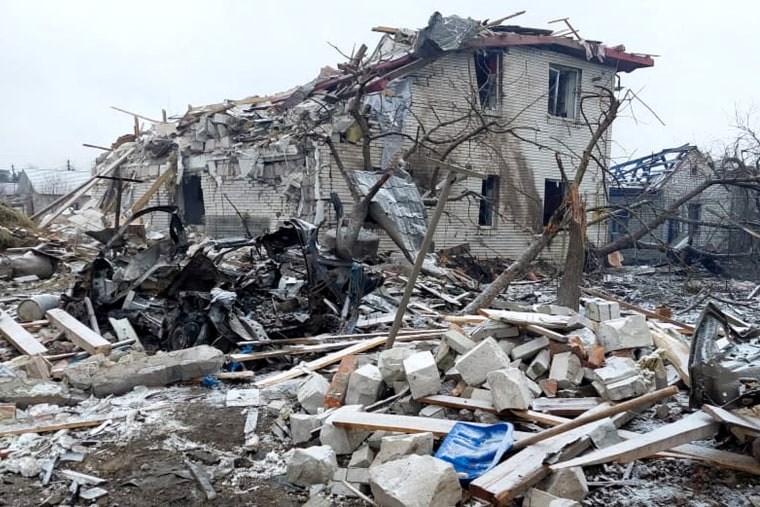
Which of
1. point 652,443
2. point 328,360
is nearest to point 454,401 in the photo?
point 652,443

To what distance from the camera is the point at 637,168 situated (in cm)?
2283

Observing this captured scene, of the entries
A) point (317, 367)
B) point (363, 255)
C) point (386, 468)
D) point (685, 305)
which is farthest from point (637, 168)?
point (386, 468)

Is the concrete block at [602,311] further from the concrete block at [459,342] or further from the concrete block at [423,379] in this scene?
the concrete block at [423,379]

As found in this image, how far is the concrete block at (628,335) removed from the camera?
4.66m

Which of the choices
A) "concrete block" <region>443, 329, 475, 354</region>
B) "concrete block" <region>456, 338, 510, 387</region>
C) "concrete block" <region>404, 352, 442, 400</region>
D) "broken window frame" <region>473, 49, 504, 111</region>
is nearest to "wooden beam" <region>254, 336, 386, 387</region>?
"concrete block" <region>443, 329, 475, 354</region>

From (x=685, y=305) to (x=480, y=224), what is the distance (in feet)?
21.7

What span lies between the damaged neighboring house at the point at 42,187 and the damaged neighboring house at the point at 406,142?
8.91m

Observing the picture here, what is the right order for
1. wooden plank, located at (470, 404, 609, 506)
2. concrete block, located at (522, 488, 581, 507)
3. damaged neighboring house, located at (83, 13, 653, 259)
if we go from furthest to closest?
damaged neighboring house, located at (83, 13, 653, 259) → wooden plank, located at (470, 404, 609, 506) → concrete block, located at (522, 488, 581, 507)

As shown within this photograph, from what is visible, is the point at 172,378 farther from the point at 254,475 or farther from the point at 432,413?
the point at 432,413

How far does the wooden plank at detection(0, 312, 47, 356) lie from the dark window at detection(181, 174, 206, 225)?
1031 centimetres

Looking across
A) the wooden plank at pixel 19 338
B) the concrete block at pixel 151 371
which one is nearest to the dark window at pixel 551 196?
the concrete block at pixel 151 371

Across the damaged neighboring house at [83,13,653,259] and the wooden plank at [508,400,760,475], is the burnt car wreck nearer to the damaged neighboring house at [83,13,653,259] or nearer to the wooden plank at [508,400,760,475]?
the wooden plank at [508,400,760,475]

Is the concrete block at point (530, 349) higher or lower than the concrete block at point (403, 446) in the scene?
higher

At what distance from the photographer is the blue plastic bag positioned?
11.1 ft
